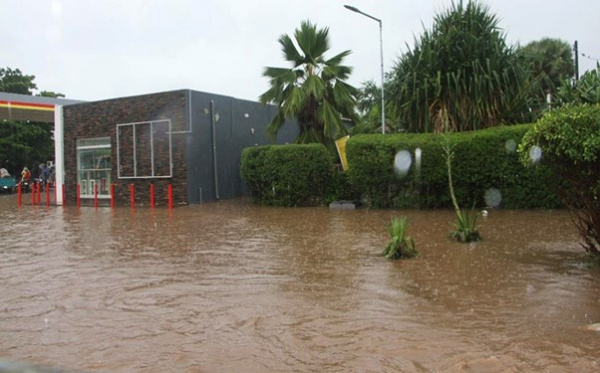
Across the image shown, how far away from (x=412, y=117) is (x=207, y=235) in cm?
714

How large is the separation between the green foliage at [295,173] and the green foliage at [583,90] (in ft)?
30.0

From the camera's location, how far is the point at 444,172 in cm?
1457

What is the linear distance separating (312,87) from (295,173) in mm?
3436

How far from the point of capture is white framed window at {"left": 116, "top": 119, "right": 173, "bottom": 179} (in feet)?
65.5

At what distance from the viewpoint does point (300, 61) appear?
19734 millimetres

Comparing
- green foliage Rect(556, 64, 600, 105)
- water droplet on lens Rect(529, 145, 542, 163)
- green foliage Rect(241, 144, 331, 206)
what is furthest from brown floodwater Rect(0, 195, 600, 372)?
green foliage Rect(241, 144, 331, 206)

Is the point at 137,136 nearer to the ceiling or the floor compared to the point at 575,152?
nearer to the ceiling

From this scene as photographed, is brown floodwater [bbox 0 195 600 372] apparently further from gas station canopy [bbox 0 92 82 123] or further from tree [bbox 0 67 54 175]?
tree [bbox 0 67 54 175]

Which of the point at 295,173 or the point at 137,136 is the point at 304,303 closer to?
the point at 295,173

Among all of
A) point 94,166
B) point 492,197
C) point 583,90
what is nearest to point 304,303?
point 583,90

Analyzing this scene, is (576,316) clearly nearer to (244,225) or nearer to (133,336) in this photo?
(133,336)

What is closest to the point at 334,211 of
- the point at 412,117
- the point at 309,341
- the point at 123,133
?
the point at 412,117

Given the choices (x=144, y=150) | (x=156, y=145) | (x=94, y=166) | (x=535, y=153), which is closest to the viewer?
(x=535, y=153)

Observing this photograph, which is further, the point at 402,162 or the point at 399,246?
the point at 402,162
